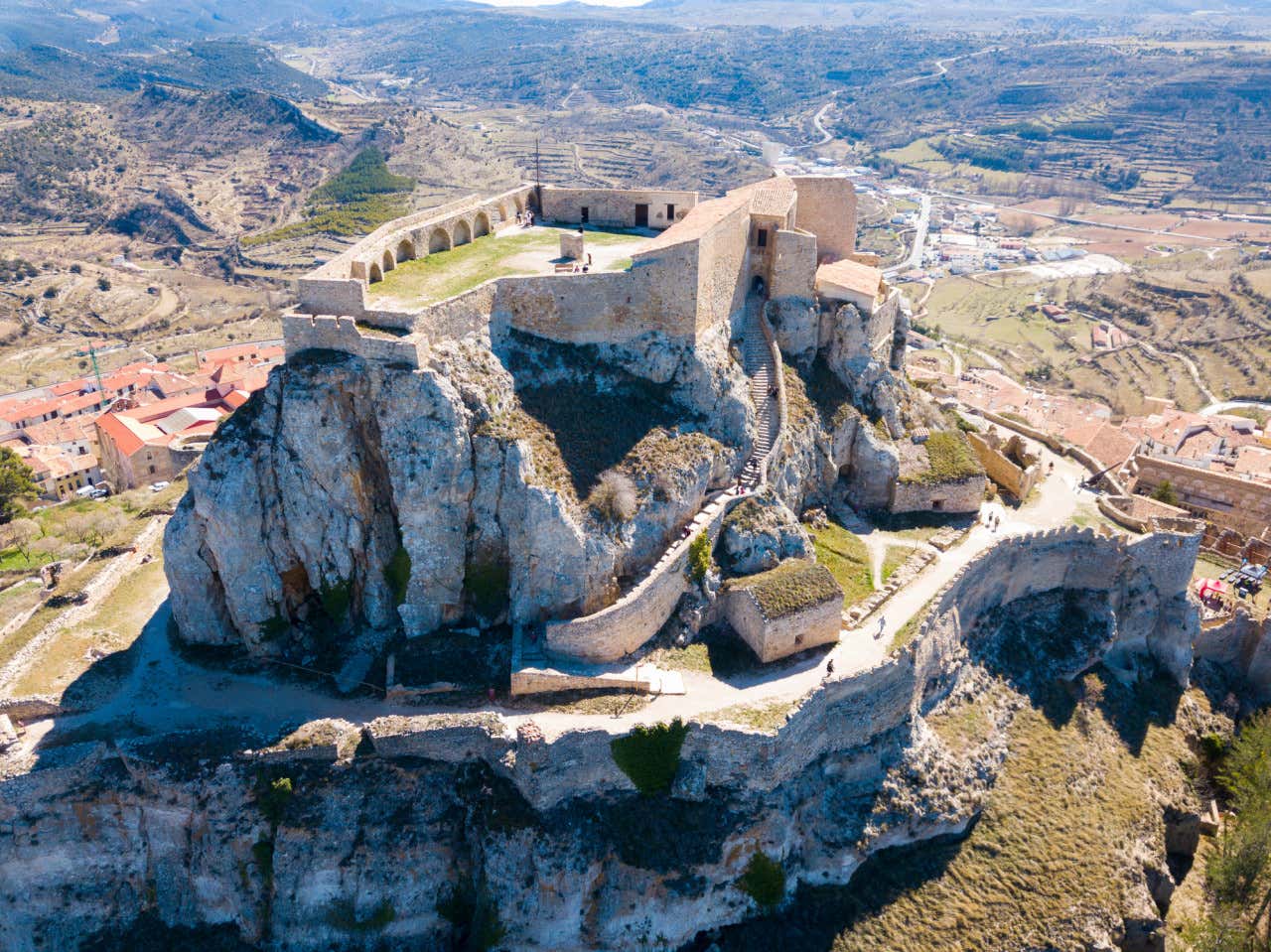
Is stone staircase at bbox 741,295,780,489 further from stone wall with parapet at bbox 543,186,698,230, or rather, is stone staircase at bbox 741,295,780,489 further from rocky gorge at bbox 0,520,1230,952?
rocky gorge at bbox 0,520,1230,952

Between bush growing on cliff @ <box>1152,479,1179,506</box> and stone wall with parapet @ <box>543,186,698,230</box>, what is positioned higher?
stone wall with parapet @ <box>543,186,698,230</box>

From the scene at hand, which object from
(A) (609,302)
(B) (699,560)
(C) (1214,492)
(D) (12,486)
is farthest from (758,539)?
(D) (12,486)

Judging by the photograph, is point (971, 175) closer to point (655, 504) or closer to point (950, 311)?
point (950, 311)

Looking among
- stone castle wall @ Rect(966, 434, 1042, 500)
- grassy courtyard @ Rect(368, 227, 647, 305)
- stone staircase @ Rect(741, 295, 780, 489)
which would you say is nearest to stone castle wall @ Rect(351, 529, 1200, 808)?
stone castle wall @ Rect(966, 434, 1042, 500)

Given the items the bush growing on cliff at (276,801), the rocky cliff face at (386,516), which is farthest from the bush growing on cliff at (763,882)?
the bush growing on cliff at (276,801)

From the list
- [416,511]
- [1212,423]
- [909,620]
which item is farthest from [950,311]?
[416,511]
